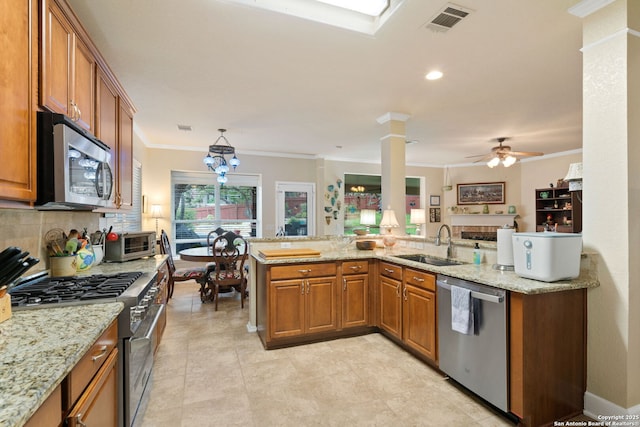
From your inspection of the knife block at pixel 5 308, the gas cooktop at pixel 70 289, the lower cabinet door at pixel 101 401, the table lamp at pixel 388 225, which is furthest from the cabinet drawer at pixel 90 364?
the table lamp at pixel 388 225

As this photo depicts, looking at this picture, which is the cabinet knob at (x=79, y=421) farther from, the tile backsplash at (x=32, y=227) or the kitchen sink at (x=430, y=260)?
the kitchen sink at (x=430, y=260)

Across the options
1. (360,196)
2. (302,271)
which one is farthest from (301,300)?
(360,196)

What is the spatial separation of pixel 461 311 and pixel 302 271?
4.77ft

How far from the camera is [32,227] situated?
Result: 2016mm

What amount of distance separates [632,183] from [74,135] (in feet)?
10.4

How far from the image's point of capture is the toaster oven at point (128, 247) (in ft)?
9.12

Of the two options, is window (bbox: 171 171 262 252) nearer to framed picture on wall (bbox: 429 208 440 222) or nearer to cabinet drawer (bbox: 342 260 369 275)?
cabinet drawer (bbox: 342 260 369 275)

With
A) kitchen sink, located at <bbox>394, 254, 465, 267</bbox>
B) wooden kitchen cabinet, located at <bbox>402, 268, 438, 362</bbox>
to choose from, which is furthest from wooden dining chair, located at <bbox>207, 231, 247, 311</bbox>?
wooden kitchen cabinet, located at <bbox>402, 268, 438, 362</bbox>

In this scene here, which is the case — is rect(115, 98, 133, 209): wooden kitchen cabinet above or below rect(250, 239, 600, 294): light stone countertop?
above

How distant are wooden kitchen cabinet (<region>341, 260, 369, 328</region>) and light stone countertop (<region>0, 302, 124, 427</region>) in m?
2.13

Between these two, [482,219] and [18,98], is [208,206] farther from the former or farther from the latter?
[482,219]

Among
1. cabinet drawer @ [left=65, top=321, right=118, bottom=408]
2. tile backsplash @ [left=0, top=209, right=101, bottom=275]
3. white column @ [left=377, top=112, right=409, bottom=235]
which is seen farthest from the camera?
white column @ [left=377, top=112, right=409, bottom=235]

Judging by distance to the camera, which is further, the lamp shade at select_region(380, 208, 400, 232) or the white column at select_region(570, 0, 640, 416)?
the lamp shade at select_region(380, 208, 400, 232)

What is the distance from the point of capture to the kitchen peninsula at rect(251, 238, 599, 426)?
187 centimetres
